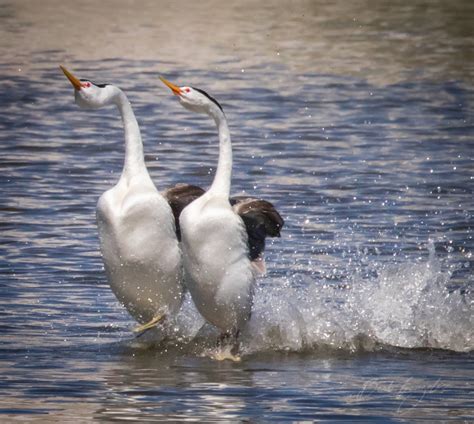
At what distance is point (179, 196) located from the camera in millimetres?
12367

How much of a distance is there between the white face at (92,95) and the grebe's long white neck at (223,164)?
749 mm

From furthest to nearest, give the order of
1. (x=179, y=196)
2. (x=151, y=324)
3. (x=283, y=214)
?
(x=283, y=214) < (x=179, y=196) < (x=151, y=324)

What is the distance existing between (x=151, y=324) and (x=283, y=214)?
501 centimetres

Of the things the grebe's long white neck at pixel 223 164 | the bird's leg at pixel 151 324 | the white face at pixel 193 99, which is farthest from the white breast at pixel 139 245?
the white face at pixel 193 99

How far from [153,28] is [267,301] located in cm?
2381

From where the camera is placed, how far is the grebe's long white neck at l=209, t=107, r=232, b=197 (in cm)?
1178

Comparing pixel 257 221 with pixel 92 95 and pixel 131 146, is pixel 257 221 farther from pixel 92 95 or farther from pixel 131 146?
pixel 92 95

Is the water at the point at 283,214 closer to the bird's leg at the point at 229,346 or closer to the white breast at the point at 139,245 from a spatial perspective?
the bird's leg at the point at 229,346

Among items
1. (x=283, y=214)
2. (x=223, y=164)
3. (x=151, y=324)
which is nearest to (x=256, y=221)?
(x=223, y=164)

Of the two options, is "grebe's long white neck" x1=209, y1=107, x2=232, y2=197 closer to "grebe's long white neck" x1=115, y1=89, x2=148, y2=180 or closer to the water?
"grebe's long white neck" x1=115, y1=89, x2=148, y2=180

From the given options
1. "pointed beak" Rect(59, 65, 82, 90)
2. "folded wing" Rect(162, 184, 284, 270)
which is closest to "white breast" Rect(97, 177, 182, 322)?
"folded wing" Rect(162, 184, 284, 270)

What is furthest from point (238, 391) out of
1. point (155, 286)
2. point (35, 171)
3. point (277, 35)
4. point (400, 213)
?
point (277, 35)

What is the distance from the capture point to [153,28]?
3625cm

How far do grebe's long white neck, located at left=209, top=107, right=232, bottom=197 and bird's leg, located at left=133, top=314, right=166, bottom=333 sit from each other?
40.5 inches
